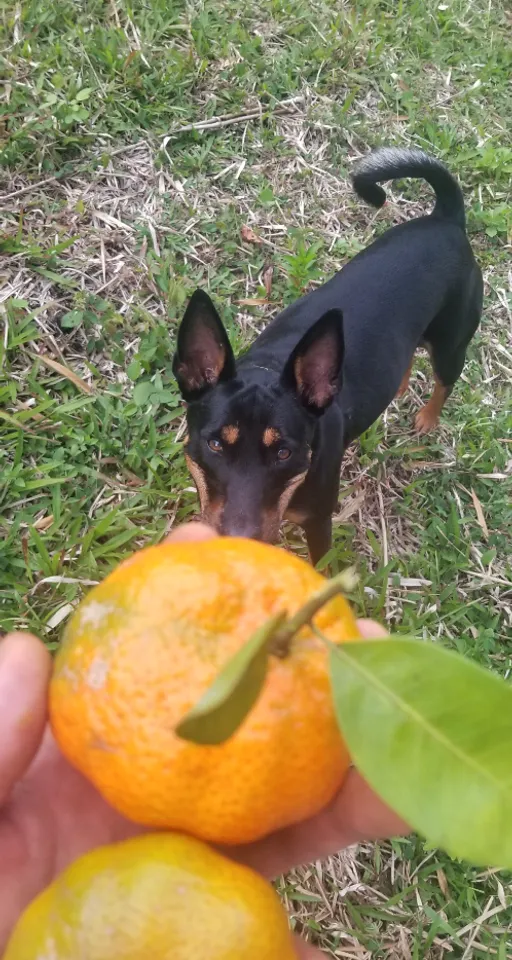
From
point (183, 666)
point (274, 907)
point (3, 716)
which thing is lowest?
point (274, 907)

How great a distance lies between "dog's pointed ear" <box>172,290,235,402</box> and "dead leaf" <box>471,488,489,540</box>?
5.97ft

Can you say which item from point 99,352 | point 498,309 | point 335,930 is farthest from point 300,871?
point 498,309

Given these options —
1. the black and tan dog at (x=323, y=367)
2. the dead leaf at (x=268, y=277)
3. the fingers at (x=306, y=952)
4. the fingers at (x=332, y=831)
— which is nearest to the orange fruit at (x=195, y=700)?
the fingers at (x=332, y=831)

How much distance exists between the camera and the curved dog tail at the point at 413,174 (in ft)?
12.4

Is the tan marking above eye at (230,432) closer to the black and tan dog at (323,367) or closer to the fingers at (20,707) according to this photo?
the black and tan dog at (323,367)

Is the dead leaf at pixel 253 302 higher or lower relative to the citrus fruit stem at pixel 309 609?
lower

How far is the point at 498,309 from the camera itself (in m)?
4.97

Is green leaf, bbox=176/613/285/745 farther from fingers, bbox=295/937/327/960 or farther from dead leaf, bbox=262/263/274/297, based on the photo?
dead leaf, bbox=262/263/274/297

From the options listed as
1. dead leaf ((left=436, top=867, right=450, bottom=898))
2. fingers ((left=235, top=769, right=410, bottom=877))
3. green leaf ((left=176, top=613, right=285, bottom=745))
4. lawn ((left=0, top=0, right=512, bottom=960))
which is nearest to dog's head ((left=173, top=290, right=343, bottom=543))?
lawn ((left=0, top=0, right=512, bottom=960))

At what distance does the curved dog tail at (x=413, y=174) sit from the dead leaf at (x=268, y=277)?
2.37 ft

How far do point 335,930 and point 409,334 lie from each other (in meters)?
2.80

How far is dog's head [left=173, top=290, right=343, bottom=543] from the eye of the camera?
309 cm

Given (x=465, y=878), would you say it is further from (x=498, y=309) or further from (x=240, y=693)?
(x=498, y=309)

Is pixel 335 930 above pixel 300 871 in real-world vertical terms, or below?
below
